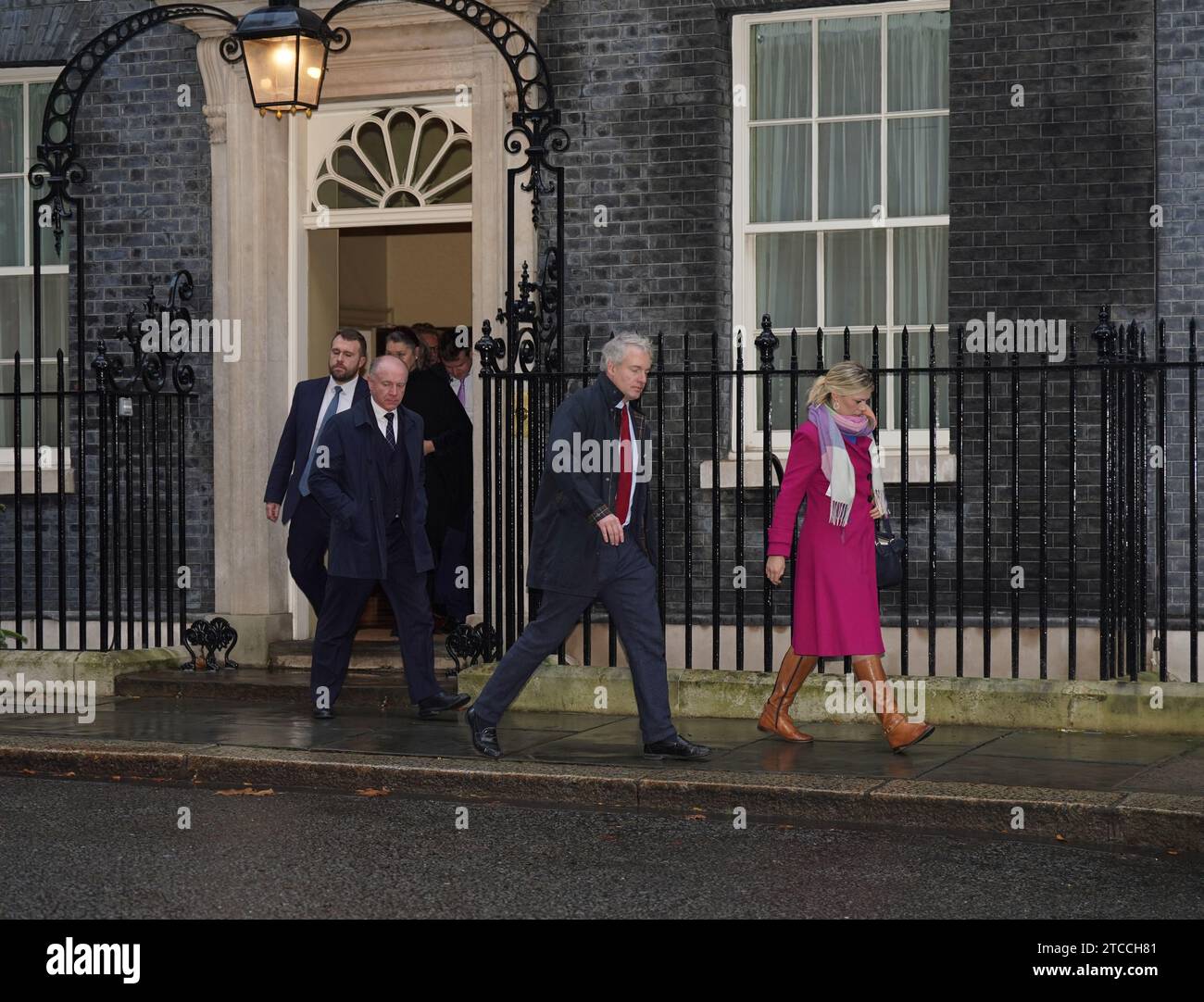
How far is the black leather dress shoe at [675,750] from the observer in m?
8.44

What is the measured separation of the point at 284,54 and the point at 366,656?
344 cm

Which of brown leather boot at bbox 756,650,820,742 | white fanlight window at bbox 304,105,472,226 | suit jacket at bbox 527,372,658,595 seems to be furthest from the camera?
white fanlight window at bbox 304,105,472,226

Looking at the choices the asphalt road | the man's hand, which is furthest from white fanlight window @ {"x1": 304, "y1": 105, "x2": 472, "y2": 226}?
the asphalt road

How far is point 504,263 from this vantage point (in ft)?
38.5

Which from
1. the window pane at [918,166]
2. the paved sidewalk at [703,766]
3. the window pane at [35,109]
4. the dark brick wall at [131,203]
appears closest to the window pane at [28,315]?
the dark brick wall at [131,203]

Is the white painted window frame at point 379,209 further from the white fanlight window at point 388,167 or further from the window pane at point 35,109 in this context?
the window pane at point 35,109

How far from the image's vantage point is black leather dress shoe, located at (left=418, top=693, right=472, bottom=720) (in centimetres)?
984

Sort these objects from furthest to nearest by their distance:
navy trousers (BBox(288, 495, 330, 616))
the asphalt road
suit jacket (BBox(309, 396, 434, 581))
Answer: navy trousers (BBox(288, 495, 330, 616)), suit jacket (BBox(309, 396, 434, 581)), the asphalt road

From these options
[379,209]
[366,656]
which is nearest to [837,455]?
[366,656]

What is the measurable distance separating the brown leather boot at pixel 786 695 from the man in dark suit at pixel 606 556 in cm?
63

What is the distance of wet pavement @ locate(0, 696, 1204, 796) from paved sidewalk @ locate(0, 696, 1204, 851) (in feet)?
0.04

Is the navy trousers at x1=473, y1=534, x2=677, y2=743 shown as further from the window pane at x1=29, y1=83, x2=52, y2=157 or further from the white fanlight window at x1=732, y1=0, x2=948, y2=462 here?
the window pane at x1=29, y1=83, x2=52, y2=157

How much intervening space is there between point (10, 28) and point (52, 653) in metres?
4.43
